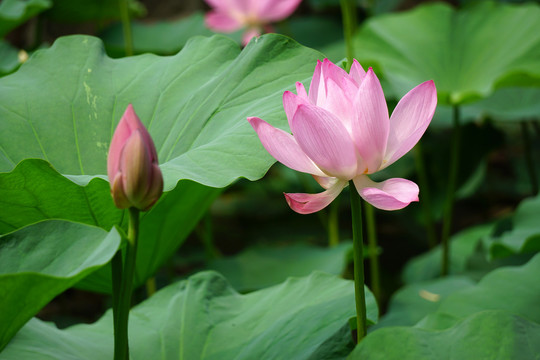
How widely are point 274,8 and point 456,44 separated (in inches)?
23.1

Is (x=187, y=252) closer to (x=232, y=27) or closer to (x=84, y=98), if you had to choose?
(x=232, y=27)

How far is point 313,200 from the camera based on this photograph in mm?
589

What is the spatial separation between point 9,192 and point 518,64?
1.51m

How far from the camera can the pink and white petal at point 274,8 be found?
6.37 ft

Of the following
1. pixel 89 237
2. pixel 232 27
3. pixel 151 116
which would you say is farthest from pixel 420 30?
pixel 89 237

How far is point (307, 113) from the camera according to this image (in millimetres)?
545

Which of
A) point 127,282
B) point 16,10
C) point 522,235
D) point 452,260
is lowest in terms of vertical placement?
point 452,260

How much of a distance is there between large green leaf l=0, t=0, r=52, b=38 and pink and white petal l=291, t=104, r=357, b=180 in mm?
1271

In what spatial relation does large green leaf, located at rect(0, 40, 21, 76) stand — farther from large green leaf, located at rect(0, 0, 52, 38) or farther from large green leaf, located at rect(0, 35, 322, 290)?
large green leaf, located at rect(0, 35, 322, 290)

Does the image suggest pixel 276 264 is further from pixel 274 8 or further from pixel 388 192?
pixel 388 192

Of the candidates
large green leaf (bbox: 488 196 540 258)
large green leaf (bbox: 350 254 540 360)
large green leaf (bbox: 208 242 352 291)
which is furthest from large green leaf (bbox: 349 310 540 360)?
large green leaf (bbox: 208 242 352 291)

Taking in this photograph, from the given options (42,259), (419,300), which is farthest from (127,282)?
(419,300)

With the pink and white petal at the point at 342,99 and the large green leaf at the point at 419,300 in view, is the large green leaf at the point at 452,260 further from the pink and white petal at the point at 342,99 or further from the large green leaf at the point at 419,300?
the pink and white petal at the point at 342,99

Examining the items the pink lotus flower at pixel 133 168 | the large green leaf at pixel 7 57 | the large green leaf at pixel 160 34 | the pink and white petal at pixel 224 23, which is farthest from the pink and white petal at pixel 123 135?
the large green leaf at pixel 160 34
